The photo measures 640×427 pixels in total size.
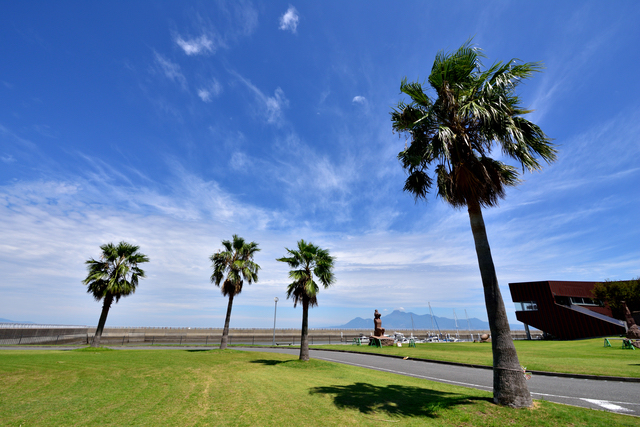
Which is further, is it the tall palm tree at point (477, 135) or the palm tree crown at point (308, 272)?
the palm tree crown at point (308, 272)

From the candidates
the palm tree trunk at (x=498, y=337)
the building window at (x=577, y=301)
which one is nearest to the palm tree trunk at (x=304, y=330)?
the palm tree trunk at (x=498, y=337)

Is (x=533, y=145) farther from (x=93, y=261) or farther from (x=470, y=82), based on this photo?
(x=93, y=261)

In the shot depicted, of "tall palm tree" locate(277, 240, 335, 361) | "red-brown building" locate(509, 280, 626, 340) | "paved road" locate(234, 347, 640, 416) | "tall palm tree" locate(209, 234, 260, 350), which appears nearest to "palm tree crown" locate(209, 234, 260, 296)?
"tall palm tree" locate(209, 234, 260, 350)

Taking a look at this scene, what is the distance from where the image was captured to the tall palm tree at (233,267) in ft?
89.2

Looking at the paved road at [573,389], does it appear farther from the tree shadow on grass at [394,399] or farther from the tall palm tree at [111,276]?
the tall palm tree at [111,276]

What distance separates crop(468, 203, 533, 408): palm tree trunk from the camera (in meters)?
7.22

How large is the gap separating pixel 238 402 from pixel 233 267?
20.4m

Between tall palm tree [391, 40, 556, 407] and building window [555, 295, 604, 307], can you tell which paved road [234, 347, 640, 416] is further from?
building window [555, 295, 604, 307]

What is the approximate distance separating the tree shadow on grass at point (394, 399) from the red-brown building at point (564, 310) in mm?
48888

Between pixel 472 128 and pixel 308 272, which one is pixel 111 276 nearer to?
pixel 308 272

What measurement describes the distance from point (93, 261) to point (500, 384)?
32351 mm

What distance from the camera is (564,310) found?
144 ft

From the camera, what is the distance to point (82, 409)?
7227mm

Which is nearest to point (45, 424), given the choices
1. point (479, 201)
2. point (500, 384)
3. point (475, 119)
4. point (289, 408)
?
point (289, 408)
